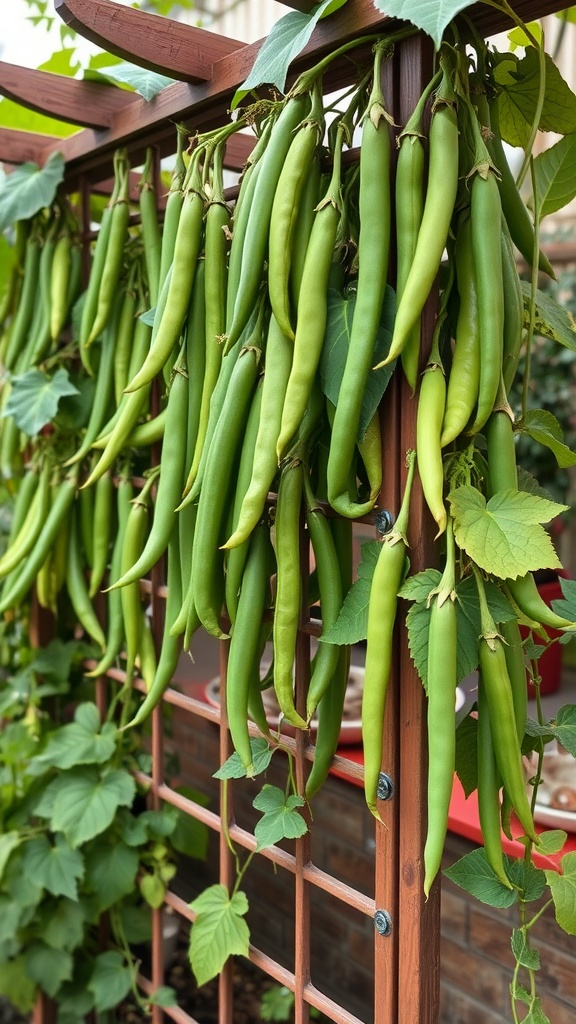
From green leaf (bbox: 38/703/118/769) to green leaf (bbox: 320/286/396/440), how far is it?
0.90 meters

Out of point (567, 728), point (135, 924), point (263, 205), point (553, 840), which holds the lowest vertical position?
point (135, 924)

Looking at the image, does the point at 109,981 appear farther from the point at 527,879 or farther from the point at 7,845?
the point at 527,879

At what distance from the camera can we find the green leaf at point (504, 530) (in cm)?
76

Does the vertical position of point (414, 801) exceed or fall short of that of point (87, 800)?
it exceeds it

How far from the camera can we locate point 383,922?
0.94 metres

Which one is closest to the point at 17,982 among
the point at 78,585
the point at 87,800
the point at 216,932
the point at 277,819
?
the point at 87,800

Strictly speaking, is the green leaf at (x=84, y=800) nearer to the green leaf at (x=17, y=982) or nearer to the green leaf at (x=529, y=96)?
the green leaf at (x=17, y=982)

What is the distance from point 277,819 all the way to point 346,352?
1.86 ft

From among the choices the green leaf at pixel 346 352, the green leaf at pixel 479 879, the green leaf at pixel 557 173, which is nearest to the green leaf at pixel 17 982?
the green leaf at pixel 479 879

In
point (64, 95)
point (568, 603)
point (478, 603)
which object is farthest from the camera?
point (64, 95)

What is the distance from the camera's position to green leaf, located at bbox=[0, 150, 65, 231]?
1.46 m

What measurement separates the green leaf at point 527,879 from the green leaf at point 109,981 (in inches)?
36.9

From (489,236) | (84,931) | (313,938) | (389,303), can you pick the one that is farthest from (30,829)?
(489,236)

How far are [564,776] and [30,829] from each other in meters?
0.98
